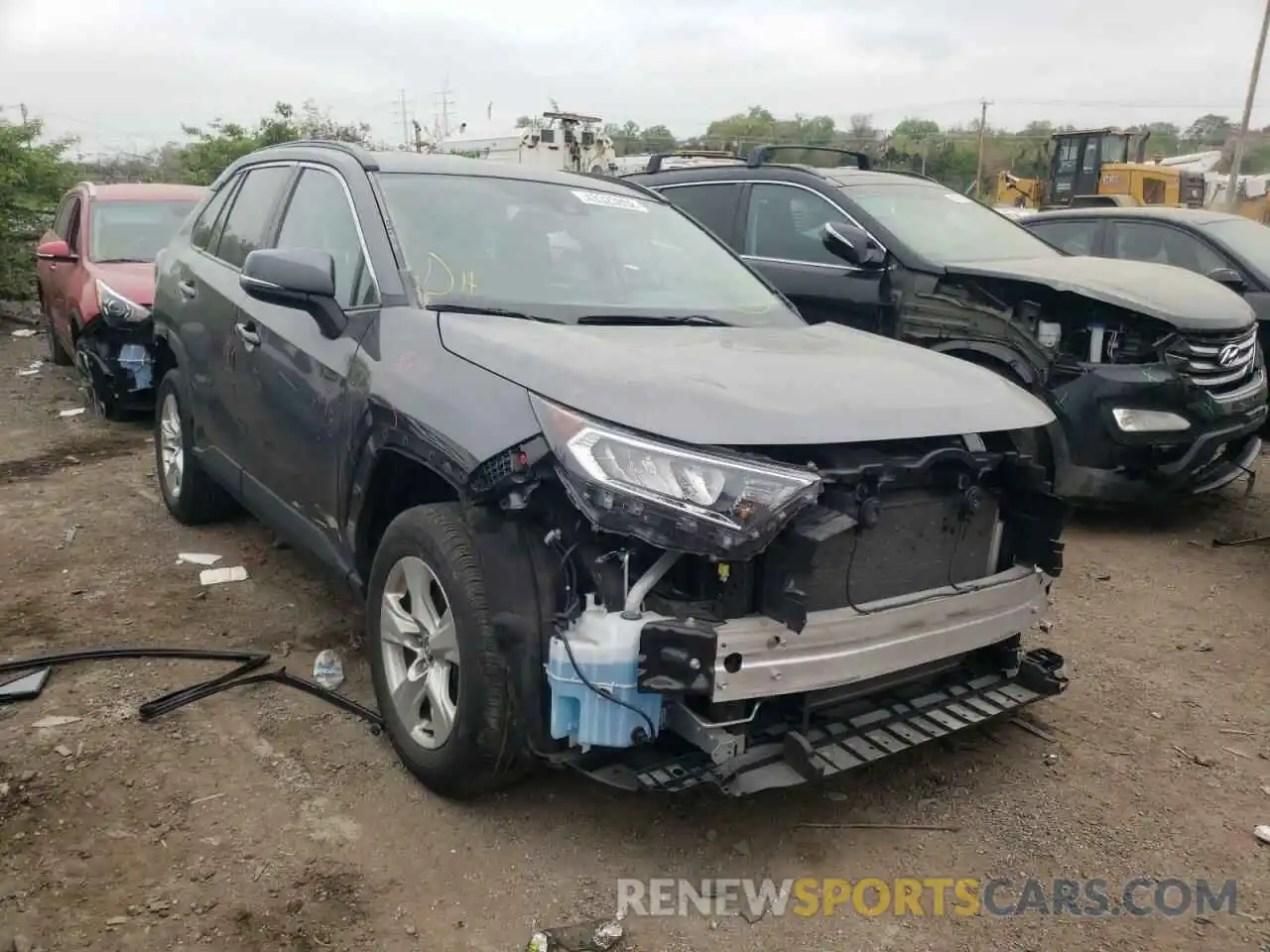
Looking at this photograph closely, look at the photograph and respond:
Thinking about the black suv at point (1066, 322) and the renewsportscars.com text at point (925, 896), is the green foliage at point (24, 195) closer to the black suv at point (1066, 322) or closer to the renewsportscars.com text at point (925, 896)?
the black suv at point (1066, 322)

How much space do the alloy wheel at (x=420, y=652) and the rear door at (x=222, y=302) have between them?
55.8 inches

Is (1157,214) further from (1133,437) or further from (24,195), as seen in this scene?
(24,195)

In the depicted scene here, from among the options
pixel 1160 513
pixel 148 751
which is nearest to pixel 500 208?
pixel 148 751

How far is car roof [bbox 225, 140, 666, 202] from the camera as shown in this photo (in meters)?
3.77

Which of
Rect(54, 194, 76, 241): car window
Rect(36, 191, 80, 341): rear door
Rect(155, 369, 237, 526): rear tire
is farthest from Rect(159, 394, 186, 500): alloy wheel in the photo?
Rect(54, 194, 76, 241): car window

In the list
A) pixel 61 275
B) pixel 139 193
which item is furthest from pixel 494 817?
pixel 139 193

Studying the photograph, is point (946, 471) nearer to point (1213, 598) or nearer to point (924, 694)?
point (924, 694)

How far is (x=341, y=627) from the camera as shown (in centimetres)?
423

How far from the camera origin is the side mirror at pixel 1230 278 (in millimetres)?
7355

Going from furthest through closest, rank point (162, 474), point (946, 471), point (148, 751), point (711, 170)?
point (711, 170) → point (162, 474) → point (148, 751) → point (946, 471)

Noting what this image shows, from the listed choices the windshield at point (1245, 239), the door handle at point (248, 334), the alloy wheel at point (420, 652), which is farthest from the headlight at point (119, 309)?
the windshield at point (1245, 239)

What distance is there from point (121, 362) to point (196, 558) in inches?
129

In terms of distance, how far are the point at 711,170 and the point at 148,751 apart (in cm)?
554

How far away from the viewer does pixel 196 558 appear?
4.98m
